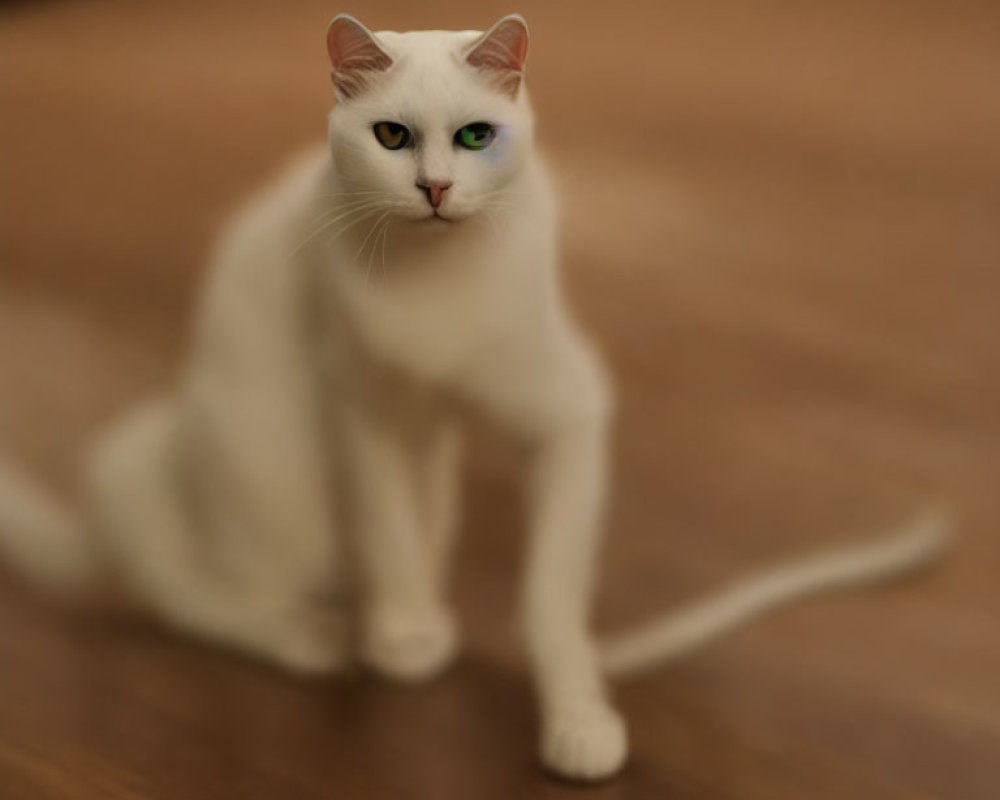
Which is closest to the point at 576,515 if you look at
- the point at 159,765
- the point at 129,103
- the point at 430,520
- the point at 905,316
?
the point at 430,520

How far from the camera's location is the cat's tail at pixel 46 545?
3.18 ft

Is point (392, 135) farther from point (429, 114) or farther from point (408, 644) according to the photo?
point (408, 644)

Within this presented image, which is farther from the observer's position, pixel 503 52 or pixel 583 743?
pixel 583 743

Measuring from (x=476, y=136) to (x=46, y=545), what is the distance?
524 mm

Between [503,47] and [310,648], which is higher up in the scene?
[503,47]

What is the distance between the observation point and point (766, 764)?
785 mm

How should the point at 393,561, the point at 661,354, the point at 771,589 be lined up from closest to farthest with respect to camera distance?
the point at 393,561 < the point at 771,589 < the point at 661,354

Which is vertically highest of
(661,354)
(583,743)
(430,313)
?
(430,313)

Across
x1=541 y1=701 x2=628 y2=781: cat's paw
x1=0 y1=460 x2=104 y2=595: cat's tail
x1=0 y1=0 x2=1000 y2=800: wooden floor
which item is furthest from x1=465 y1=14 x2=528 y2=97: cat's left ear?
x1=0 y1=460 x2=104 y2=595: cat's tail

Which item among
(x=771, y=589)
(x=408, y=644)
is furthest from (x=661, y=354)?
(x=408, y=644)

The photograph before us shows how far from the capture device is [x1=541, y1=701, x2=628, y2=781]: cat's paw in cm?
76

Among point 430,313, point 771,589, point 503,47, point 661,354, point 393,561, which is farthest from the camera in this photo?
point 661,354

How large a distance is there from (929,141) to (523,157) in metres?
0.87

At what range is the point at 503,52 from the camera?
0.61 m
